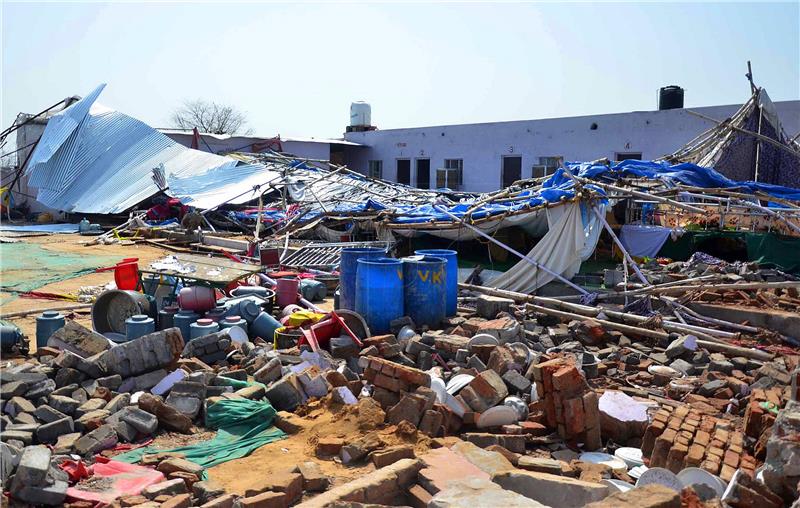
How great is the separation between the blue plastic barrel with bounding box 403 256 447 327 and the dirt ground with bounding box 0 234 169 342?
4.60 m

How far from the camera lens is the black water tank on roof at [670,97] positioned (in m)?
25.2

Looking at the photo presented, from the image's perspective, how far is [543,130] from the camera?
2770 centimetres

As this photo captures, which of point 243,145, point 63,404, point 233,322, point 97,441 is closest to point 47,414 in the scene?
point 63,404

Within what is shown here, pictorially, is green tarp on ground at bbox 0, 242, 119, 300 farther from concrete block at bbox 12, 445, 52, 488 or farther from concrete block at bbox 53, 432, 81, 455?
concrete block at bbox 12, 445, 52, 488

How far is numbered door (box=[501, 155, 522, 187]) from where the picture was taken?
29047 millimetres

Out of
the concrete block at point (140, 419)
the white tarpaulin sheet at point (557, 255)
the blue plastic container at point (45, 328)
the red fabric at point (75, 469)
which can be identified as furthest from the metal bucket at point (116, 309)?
the white tarpaulin sheet at point (557, 255)

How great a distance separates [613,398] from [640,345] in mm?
2721

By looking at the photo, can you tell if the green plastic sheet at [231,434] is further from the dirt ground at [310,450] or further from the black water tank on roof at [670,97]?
the black water tank on roof at [670,97]

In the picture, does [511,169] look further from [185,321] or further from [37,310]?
[185,321]

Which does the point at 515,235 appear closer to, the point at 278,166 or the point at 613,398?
the point at 613,398

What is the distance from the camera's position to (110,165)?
26.3 m

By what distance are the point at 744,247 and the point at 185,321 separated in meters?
11.8

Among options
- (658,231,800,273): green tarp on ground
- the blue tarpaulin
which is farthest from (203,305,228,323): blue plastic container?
(658,231,800,273): green tarp on ground

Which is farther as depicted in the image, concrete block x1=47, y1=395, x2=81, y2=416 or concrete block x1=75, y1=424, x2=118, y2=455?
concrete block x1=47, y1=395, x2=81, y2=416
